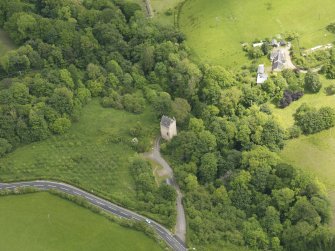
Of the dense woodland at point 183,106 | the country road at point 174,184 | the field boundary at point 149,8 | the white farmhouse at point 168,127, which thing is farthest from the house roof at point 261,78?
the field boundary at point 149,8

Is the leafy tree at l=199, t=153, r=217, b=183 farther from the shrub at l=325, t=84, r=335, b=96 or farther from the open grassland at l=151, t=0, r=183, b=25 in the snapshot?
the open grassland at l=151, t=0, r=183, b=25

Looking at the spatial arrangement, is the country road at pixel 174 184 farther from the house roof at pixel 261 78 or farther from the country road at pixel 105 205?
the house roof at pixel 261 78

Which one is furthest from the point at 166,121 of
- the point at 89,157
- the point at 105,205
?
the point at 105,205

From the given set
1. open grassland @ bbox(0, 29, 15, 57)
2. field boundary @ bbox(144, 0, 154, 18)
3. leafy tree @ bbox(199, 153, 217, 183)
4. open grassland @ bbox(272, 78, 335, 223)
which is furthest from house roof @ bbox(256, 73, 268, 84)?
open grassland @ bbox(0, 29, 15, 57)

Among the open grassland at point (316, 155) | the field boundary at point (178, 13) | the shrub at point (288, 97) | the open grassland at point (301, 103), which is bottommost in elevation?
the open grassland at point (316, 155)

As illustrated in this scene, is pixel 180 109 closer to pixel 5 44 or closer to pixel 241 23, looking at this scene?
pixel 241 23

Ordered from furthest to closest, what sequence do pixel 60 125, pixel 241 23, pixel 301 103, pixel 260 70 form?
pixel 241 23
pixel 260 70
pixel 301 103
pixel 60 125
